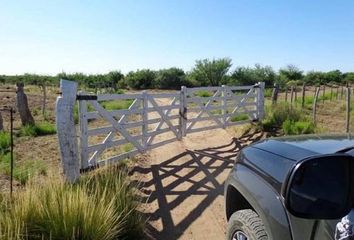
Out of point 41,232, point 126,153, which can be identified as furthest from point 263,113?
point 41,232

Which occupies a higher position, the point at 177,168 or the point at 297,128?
the point at 297,128

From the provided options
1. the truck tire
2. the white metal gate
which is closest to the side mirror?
the truck tire

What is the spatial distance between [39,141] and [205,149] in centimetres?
457

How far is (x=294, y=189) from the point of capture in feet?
6.88

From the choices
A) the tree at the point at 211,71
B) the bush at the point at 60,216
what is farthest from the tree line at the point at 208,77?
the bush at the point at 60,216

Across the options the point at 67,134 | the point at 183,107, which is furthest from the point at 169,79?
the point at 67,134

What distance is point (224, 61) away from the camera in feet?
172

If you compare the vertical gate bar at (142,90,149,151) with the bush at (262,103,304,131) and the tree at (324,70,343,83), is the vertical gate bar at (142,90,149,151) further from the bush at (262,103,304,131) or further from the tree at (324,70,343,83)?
the tree at (324,70,343,83)

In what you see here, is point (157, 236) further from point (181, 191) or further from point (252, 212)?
point (252, 212)

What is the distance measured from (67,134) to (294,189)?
17.3ft

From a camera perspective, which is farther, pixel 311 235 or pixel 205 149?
pixel 205 149

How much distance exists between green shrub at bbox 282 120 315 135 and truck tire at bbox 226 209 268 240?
8.93 meters

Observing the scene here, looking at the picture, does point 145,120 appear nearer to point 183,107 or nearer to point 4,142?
point 183,107

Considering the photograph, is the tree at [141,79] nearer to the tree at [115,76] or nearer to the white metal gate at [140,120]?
the tree at [115,76]
